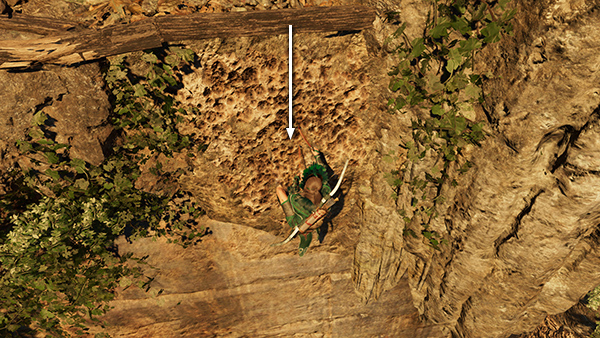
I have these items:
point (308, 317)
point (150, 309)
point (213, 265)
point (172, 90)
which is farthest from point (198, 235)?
point (308, 317)

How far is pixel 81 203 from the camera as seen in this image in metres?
4.77

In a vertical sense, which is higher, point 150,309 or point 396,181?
point 396,181

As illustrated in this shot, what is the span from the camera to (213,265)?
6480 mm

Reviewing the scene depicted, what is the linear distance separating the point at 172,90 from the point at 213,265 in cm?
348

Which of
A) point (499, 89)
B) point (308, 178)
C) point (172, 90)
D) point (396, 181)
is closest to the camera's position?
point (499, 89)

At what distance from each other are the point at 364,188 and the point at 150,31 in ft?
13.1

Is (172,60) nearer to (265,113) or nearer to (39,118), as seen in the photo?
(265,113)

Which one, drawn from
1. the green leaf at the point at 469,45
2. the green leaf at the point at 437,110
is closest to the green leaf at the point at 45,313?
the green leaf at the point at 437,110

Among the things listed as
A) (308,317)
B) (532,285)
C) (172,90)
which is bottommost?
(308,317)

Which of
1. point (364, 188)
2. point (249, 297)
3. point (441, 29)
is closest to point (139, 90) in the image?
point (441, 29)

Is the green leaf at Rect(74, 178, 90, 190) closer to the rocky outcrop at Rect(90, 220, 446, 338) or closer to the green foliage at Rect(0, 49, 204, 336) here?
the green foliage at Rect(0, 49, 204, 336)

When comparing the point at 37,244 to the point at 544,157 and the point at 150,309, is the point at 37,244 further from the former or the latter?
the point at 544,157

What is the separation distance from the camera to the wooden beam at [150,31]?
12.6 ft

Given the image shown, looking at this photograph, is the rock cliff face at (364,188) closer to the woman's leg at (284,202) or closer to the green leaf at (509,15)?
the green leaf at (509,15)
